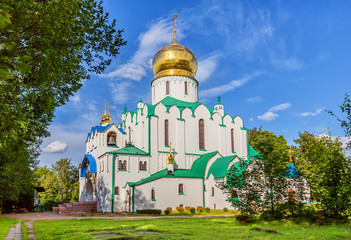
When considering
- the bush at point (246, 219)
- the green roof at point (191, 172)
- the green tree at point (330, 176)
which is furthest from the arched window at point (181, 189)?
the green tree at point (330, 176)

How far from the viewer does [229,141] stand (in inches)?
1266

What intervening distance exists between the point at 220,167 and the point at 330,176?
46.3ft

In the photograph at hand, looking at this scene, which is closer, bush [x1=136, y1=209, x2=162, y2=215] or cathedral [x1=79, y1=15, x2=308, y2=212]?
bush [x1=136, y1=209, x2=162, y2=215]

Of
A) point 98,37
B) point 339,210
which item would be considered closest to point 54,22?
point 98,37

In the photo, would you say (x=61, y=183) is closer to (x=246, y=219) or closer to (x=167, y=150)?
(x=167, y=150)

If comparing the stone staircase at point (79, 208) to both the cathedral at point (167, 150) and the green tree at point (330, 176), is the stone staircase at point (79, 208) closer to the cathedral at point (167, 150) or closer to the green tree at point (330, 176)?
the cathedral at point (167, 150)

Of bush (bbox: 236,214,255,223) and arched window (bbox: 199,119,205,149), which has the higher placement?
arched window (bbox: 199,119,205,149)

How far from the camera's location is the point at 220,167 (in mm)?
26500

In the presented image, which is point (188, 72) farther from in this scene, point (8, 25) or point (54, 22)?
point (8, 25)

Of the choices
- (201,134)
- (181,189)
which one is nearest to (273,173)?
(181,189)

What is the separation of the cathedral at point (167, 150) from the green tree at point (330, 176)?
10.9m

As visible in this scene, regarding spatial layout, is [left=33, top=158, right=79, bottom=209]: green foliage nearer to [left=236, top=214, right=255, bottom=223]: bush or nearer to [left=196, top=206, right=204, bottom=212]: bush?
[left=196, top=206, right=204, bottom=212]: bush

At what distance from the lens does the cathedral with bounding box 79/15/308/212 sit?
26.0 metres

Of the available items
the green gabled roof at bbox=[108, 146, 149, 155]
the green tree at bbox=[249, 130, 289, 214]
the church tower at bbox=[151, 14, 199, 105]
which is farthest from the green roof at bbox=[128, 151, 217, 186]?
the green tree at bbox=[249, 130, 289, 214]
